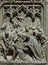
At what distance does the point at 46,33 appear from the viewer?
18.1 feet

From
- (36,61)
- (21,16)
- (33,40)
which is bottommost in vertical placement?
(36,61)

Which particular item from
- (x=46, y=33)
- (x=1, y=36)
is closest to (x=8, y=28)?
(x=1, y=36)

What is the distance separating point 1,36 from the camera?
5.49 metres

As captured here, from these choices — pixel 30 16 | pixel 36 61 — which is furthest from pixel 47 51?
pixel 30 16

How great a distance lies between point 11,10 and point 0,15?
0.70ft

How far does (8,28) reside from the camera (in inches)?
216

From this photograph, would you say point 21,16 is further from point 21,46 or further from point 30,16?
point 21,46

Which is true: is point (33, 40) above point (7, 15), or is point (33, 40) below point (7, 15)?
below

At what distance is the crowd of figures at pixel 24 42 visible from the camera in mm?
5379

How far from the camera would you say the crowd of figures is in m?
5.38

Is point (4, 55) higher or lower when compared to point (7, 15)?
lower

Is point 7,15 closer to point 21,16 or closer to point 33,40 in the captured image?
point 21,16

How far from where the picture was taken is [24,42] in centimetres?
Answer: 548

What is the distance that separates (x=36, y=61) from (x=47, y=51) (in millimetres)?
273
